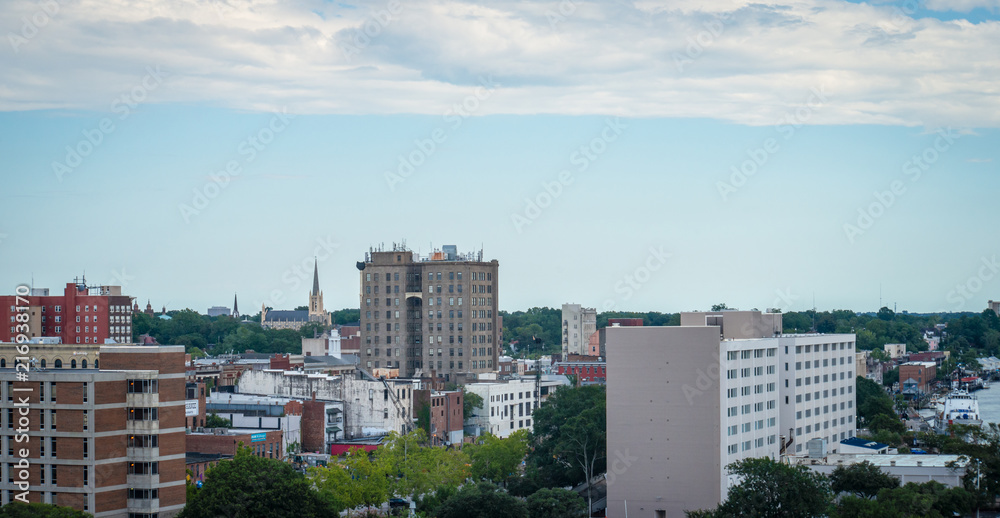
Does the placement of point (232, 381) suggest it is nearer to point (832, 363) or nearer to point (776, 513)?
point (832, 363)

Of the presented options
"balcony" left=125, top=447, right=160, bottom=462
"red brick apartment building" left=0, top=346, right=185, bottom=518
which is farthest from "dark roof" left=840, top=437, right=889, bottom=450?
"balcony" left=125, top=447, right=160, bottom=462

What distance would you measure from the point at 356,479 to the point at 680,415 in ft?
81.5

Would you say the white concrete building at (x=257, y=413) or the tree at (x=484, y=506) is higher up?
the white concrete building at (x=257, y=413)

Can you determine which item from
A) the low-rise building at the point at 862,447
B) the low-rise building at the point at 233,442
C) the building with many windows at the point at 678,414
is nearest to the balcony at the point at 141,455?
the low-rise building at the point at 233,442

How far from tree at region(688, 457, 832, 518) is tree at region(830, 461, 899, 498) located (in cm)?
911

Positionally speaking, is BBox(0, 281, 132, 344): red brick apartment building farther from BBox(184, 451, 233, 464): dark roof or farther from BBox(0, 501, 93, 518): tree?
BBox(0, 501, 93, 518): tree

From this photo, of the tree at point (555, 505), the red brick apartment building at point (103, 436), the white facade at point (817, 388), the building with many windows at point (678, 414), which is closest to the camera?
the red brick apartment building at point (103, 436)

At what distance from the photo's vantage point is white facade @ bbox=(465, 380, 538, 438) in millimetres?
141375

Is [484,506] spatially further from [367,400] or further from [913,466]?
[367,400]

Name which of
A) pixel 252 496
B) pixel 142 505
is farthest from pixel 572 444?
pixel 142 505

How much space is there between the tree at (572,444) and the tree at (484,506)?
810 inches

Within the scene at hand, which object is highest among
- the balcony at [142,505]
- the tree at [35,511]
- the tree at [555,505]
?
the tree at [35,511]

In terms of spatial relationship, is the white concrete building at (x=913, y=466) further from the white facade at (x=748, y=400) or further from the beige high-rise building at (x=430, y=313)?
the beige high-rise building at (x=430, y=313)

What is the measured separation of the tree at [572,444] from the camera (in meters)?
99.7
